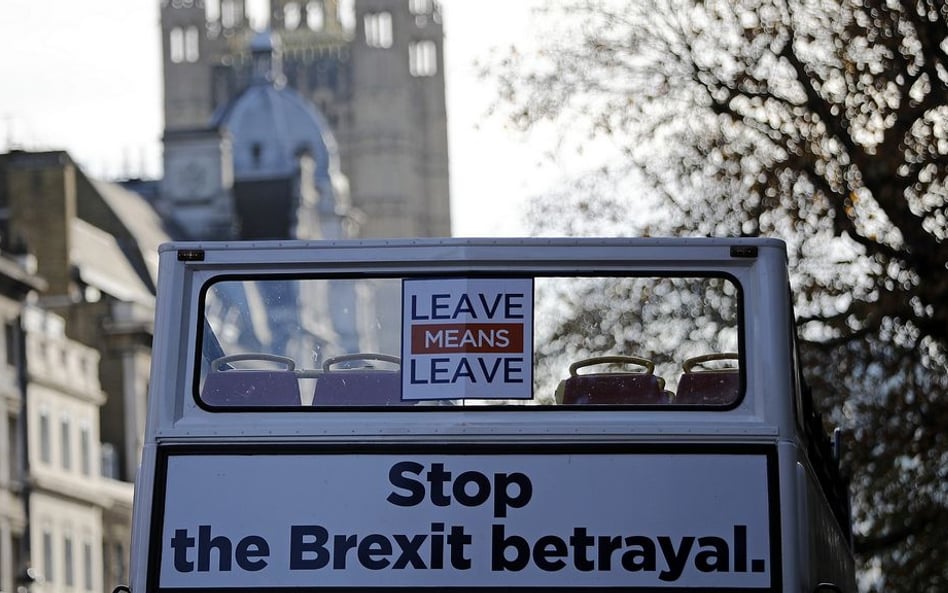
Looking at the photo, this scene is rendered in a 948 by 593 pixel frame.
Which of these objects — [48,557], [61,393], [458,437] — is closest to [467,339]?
[458,437]

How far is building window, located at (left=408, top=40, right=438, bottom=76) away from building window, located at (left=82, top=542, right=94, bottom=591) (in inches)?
4724

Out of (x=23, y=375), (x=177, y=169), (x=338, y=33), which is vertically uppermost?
(x=338, y=33)

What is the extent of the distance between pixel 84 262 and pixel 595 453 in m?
71.5

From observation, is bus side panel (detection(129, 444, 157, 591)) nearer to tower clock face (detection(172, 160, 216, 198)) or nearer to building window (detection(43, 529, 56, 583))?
building window (detection(43, 529, 56, 583))

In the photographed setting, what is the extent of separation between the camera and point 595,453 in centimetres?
911

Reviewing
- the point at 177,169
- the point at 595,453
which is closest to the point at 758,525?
the point at 595,453

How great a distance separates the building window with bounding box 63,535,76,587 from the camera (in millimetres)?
56969

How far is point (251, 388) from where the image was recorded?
9.41 meters

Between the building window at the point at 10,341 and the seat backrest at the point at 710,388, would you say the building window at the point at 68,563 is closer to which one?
the building window at the point at 10,341

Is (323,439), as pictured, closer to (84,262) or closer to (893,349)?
(893,349)

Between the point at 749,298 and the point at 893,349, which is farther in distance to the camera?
the point at 893,349

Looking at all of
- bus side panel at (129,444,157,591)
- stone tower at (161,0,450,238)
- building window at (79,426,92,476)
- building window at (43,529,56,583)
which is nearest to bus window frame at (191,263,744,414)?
bus side panel at (129,444,157,591)

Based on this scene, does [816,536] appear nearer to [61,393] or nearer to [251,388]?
[251,388]

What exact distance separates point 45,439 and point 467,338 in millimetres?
48224
